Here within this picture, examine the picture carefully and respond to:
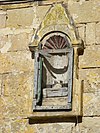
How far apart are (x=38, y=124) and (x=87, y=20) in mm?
942

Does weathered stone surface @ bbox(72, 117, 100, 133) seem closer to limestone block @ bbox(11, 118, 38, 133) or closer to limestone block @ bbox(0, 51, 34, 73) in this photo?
limestone block @ bbox(11, 118, 38, 133)

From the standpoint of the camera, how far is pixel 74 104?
4375 mm

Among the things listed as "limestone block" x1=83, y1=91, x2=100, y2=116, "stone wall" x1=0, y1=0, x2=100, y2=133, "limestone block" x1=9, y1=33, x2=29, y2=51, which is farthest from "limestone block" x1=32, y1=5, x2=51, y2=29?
"limestone block" x1=83, y1=91, x2=100, y2=116

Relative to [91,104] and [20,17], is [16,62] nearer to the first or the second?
[20,17]

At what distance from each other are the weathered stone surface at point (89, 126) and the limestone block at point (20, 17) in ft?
3.20

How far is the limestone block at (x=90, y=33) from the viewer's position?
14.9 ft

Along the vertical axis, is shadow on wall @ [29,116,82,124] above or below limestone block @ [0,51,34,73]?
below

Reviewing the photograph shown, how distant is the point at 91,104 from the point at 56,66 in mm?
448

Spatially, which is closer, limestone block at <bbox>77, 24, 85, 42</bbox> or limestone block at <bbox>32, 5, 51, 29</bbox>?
limestone block at <bbox>77, 24, 85, 42</bbox>

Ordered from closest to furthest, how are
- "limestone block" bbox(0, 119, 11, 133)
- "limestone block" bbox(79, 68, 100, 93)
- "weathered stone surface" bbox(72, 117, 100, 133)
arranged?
"weathered stone surface" bbox(72, 117, 100, 133) < "limestone block" bbox(79, 68, 100, 93) < "limestone block" bbox(0, 119, 11, 133)

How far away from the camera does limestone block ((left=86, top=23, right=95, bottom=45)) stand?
453 centimetres

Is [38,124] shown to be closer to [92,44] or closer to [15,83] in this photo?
[15,83]

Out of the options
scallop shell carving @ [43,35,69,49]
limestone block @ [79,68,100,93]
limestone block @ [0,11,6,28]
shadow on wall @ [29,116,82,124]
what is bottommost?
shadow on wall @ [29,116,82,124]

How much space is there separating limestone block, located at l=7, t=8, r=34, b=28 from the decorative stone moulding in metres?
0.15
